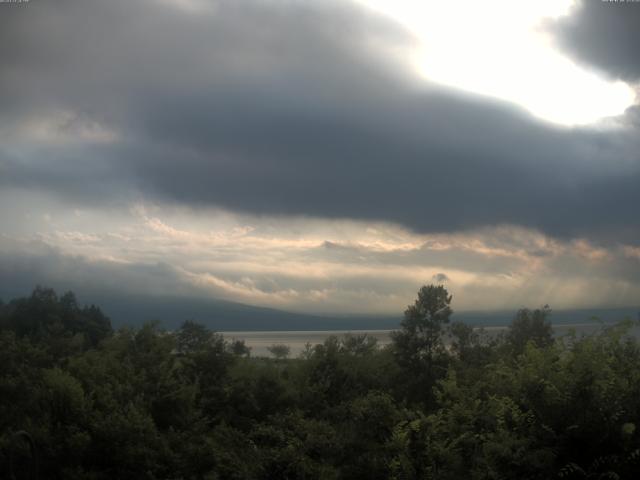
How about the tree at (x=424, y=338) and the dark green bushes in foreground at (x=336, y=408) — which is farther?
the tree at (x=424, y=338)

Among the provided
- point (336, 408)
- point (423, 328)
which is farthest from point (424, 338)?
point (336, 408)

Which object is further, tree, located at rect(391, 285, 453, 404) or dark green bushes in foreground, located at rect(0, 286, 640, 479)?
tree, located at rect(391, 285, 453, 404)

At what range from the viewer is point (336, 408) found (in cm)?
3262

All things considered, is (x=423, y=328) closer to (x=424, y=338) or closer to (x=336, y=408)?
(x=424, y=338)

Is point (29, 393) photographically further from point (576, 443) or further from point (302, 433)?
point (576, 443)

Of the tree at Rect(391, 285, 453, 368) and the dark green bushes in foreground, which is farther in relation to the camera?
the tree at Rect(391, 285, 453, 368)

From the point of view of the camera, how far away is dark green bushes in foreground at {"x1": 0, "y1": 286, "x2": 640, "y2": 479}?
1149cm

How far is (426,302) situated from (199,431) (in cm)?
2260

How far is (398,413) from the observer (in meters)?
22.7

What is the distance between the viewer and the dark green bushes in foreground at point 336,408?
11.5 metres

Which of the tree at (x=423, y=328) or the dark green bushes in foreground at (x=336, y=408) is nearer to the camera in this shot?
the dark green bushes in foreground at (x=336, y=408)

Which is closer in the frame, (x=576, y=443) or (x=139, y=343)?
(x=576, y=443)

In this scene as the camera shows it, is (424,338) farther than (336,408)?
Yes

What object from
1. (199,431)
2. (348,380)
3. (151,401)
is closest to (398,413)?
(199,431)
